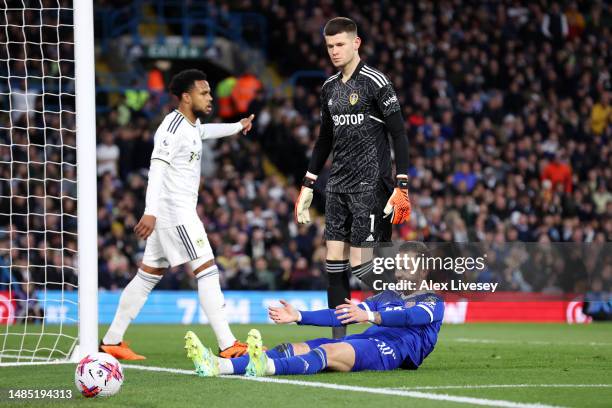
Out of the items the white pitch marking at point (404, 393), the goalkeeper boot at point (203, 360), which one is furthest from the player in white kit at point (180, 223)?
the white pitch marking at point (404, 393)

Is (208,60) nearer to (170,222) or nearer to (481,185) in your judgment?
(481,185)

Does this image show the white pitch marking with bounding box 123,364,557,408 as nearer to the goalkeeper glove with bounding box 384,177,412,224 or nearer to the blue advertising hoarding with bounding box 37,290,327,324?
the goalkeeper glove with bounding box 384,177,412,224

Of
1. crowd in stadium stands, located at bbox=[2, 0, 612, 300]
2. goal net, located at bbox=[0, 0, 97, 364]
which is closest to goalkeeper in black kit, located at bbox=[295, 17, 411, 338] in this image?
goal net, located at bbox=[0, 0, 97, 364]

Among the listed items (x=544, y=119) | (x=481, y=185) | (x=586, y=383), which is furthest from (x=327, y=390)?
(x=544, y=119)

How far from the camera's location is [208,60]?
2211cm

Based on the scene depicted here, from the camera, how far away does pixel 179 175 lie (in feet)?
28.0

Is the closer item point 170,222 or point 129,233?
point 170,222

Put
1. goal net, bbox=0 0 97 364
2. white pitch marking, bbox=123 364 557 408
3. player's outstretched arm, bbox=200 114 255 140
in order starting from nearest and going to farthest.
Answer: white pitch marking, bbox=123 364 557 408
player's outstretched arm, bbox=200 114 255 140
goal net, bbox=0 0 97 364

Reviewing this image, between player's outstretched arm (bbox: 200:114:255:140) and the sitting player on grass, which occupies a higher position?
player's outstretched arm (bbox: 200:114:255:140)

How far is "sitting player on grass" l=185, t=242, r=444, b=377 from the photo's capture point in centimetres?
643

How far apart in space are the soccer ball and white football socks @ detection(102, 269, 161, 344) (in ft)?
8.88

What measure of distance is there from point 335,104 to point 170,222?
1.59 m

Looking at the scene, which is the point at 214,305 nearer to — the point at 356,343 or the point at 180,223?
the point at 180,223

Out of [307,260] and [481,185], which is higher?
[481,185]
